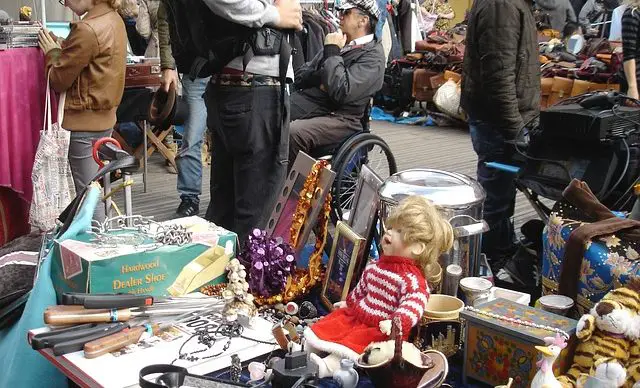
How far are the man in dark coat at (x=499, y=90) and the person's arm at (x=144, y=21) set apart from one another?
3652 millimetres

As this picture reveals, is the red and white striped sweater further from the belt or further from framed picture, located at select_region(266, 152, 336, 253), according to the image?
the belt

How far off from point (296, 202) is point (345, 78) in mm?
2273

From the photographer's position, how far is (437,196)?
74.7 inches

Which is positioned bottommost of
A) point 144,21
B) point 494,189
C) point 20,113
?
point 494,189

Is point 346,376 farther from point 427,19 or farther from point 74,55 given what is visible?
point 427,19

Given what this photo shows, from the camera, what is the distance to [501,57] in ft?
11.2

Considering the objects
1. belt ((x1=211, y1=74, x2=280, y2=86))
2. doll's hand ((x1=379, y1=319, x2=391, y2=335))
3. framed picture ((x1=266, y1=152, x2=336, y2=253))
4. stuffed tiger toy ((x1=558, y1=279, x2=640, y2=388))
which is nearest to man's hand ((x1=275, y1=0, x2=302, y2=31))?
belt ((x1=211, y1=74, x2=280, y2=86))

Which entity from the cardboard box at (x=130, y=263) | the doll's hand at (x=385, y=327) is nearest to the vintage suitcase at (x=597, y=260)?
the doll's hand at (x=385, y=327)

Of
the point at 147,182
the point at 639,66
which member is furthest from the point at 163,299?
the point at 147,182

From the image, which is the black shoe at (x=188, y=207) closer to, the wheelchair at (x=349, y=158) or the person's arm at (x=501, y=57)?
the wheelchair at (x=349, y=158)

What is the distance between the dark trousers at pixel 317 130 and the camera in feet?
Result: 14.4

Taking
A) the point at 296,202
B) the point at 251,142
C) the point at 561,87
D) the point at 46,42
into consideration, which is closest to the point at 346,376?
the point at 296,202

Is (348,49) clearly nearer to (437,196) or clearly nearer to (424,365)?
(437,196)

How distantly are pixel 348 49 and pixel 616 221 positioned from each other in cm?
292
